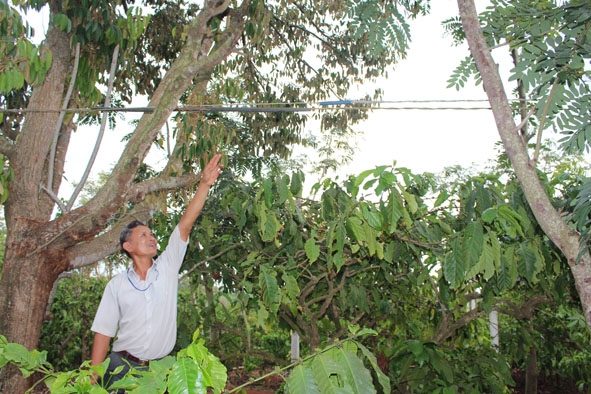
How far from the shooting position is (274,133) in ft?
28.4

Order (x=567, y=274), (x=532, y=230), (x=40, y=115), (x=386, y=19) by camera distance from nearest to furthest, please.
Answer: (x=386, y=19) < (x=532, y=230) < (x=567, y=274) < (x=40, y=115)

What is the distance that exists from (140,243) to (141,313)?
396 mm

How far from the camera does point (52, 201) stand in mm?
5109

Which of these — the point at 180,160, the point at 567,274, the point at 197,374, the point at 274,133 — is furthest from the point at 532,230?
the point at 274,133

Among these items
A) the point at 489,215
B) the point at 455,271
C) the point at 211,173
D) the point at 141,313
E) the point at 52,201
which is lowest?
the point at 141,313

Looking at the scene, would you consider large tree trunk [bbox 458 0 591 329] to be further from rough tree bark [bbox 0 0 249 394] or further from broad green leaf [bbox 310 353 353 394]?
rough tree bark [bbox 0 0 249 394]

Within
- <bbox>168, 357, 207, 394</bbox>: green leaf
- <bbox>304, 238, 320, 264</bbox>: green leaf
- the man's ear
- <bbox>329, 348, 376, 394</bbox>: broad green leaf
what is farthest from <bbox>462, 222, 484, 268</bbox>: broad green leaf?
<bbox>168, 357, 207, 394</bbox>: green leaf

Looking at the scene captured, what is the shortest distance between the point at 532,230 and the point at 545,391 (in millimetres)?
4042

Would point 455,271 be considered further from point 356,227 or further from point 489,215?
point 356,227

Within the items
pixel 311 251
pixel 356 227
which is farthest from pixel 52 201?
pixel 356 227

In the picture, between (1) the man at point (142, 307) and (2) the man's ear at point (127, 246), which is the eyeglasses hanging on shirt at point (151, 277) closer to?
→ (1) the man at point (142, 307)

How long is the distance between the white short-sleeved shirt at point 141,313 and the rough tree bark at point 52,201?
161 cm

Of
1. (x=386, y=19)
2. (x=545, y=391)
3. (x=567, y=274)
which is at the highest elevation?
(x=386, y=19)

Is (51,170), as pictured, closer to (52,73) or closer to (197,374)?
(52,73)
